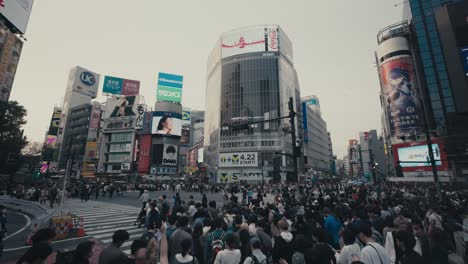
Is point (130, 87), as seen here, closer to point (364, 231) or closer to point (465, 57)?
point (465, 57)

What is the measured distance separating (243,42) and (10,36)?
6348 centimetres

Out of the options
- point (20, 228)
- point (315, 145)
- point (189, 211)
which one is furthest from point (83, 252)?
point (315, 145)

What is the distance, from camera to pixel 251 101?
77.7m

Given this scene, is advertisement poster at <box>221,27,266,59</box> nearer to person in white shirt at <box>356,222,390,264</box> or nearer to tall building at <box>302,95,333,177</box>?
tall building at <box>302,95,333,177</box>

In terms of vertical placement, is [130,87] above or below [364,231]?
above

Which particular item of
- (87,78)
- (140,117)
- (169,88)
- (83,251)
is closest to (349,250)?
(83,251)

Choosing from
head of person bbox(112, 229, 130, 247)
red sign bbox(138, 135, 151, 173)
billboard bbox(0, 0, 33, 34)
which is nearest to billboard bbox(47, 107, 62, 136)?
red sign bbox(138, 135, 151, 173)

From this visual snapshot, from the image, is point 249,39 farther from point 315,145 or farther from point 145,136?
point 315,145

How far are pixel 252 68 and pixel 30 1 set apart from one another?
58728 mm

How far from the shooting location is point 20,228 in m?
13.6

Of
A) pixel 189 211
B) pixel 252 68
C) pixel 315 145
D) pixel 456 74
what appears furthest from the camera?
pixel 315 145

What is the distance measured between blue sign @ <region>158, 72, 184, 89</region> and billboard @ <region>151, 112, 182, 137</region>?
517 inches

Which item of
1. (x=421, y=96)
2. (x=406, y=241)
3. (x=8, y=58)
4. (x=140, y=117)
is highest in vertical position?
(x=8, y=58)

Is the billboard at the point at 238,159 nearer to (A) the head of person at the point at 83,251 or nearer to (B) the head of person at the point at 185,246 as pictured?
(B) the head of person at the point at 185,246
